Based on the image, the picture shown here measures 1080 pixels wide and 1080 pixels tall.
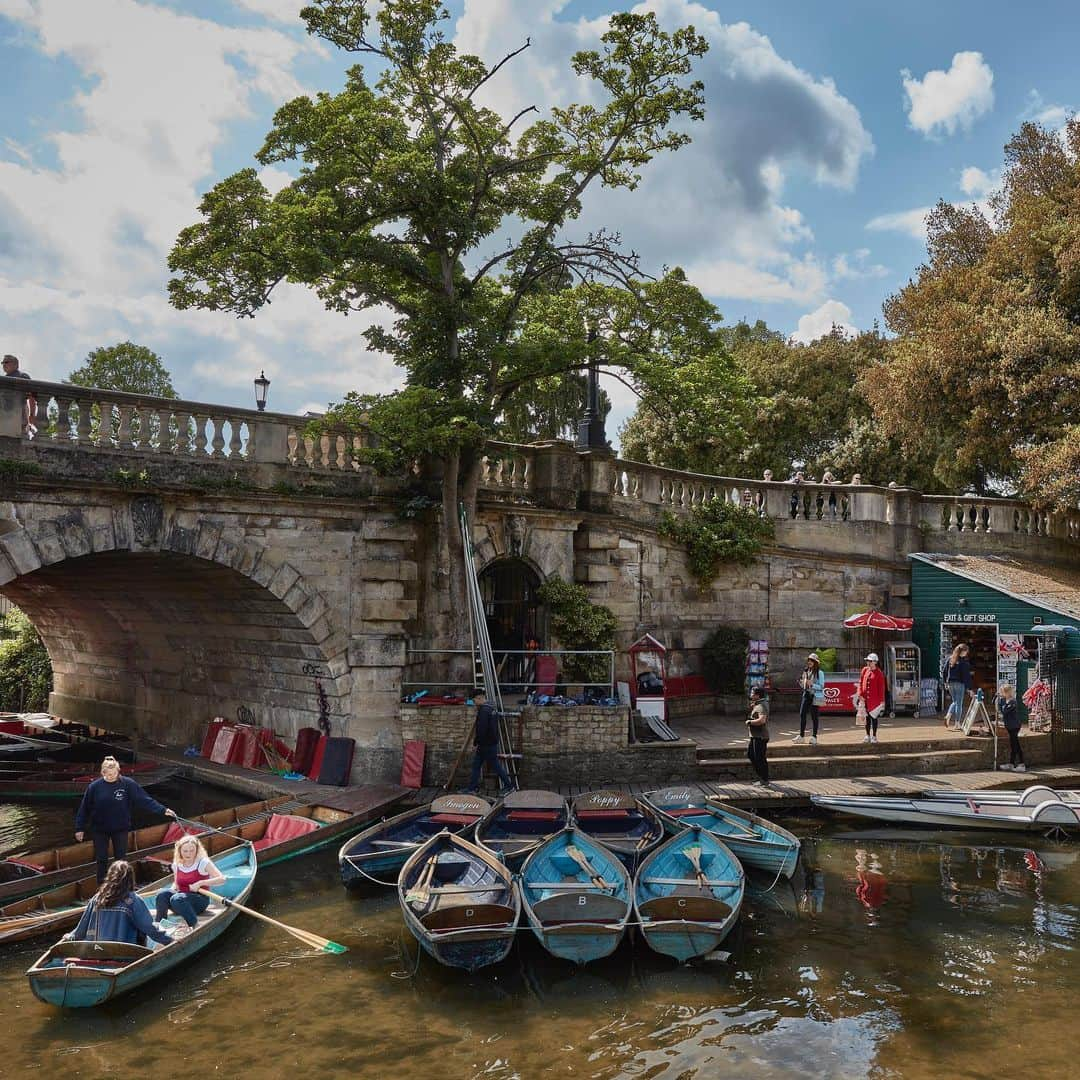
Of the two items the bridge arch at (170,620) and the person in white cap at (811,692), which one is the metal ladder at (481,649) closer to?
the bridge arch at (170,620)

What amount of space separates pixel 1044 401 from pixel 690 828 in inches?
567

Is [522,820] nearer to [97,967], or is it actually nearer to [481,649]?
[481,649]

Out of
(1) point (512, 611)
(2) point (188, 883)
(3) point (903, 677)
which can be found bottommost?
(2) point (188, 883)

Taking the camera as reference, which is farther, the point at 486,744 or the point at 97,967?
the point at 486,744

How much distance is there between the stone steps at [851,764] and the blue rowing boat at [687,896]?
16.2 ft

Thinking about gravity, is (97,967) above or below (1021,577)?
below

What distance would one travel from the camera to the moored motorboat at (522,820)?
40.5ft

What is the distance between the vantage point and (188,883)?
10305 mm

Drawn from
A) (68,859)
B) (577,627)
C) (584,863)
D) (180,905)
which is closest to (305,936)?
(180,905)

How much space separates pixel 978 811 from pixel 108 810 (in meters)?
12.3

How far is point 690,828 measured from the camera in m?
11.9

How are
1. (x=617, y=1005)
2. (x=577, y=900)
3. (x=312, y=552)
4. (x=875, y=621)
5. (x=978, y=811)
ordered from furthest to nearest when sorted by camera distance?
(x=875, y=621) → (x=312, y=552) → (x=978, y=811) → (x=577, y=900) → (x=617, y=1005)

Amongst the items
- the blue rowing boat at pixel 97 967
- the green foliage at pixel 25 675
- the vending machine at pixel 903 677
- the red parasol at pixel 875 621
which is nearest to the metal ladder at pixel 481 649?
the blue rowing boat at pixel 97 967

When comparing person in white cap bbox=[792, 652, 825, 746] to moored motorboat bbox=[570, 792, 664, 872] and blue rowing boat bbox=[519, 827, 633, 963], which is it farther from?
blue rowing boat bbox=[519, 827, 633, 963]
